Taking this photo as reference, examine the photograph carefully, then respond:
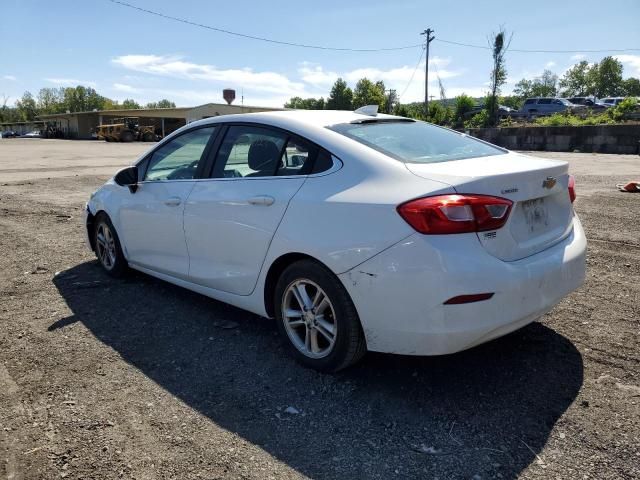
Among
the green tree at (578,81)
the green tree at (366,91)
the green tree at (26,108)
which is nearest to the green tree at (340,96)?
the green tree at (366,91)

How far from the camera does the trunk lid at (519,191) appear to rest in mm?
2609

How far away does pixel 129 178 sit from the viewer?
4496 millimetres

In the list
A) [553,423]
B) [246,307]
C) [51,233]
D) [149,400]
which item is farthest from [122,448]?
[51,233]

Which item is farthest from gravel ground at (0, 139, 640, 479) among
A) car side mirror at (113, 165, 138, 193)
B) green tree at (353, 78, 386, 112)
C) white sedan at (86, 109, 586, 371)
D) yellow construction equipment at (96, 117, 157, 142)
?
green tree at (353, 78, 386, 112)

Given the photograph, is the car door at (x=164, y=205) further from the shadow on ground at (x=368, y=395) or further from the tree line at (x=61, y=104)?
the tree line at (x=61, y=104)

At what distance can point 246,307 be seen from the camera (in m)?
3.51

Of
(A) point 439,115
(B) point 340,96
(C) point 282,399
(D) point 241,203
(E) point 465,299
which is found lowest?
(C) point 282,399

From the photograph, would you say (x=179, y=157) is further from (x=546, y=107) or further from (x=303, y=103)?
(x=303, y=103)

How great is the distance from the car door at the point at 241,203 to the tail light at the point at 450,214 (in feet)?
2.77

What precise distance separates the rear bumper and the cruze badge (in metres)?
0.42

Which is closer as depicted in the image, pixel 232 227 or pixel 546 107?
pixel 232 227

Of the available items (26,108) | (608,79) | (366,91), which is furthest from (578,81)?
(26,108)

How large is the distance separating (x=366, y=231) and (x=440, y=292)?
49 centimetres

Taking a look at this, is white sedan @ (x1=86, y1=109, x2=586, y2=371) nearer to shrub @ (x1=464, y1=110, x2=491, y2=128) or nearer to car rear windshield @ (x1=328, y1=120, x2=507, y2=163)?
car rear windshield @ (x1=328, y1=120, x2=507, y2=163)
